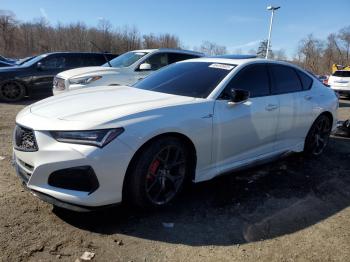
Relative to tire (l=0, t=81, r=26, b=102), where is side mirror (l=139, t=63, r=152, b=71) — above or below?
above

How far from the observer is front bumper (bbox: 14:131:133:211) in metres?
3.12

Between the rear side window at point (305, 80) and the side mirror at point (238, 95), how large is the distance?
69.5 inches

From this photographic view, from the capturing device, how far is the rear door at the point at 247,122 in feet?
13.6

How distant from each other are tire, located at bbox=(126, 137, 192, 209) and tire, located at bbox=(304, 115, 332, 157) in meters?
2.72

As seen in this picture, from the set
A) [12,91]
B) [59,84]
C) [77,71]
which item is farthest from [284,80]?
[12,91]

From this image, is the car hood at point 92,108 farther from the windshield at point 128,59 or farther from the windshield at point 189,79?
the windshield at point 128,59

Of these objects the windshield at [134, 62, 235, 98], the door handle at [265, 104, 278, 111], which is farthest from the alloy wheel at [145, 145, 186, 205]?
the door handle at [265, 104, 278, 111]

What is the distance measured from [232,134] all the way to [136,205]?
1.39 m

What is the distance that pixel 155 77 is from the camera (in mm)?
5020

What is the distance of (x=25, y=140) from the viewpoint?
3432 millimetres

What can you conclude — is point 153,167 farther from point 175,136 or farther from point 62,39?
point 62,39

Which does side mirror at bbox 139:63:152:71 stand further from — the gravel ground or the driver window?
the gravel ground

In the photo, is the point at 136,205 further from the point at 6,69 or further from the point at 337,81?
the point at 337,81

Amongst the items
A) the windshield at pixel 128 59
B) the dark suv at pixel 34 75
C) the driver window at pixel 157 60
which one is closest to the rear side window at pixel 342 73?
the driver window at pixel 157 60
